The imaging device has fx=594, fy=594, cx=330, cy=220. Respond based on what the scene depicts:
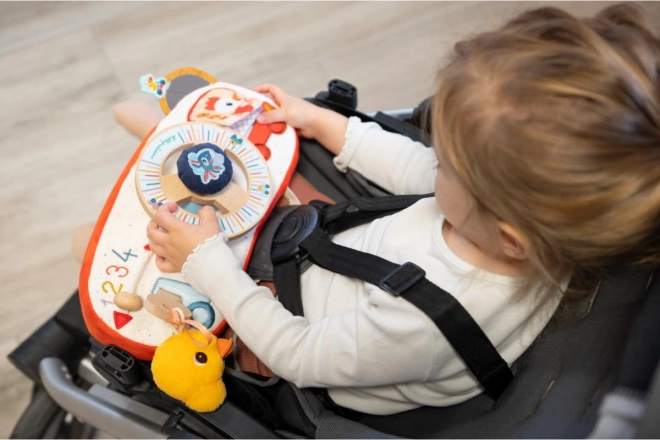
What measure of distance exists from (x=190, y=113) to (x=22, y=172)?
1.75 feet

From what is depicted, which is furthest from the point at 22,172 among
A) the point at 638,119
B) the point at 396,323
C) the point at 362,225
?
the point at 638,119

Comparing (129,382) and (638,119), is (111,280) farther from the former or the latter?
(638,119)

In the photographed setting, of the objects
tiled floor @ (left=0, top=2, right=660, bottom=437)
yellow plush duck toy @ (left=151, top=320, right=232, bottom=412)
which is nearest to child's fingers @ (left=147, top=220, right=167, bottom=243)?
yellow plush duck toy @ (left=151, top=320, right=232, bottom=412)

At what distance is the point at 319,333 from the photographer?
1.85 ft

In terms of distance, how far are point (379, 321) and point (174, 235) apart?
0.77 feet

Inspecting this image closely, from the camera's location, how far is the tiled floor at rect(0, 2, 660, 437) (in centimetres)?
106

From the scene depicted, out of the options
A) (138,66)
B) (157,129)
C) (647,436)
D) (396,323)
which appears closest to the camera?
(647,436)

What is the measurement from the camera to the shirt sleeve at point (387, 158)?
28.6 inches

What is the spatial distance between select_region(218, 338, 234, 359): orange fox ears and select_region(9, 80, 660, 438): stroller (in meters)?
0.03

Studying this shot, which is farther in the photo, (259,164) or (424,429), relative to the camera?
(259,164)

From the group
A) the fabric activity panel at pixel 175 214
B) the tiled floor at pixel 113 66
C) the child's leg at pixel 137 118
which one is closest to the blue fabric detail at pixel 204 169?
the fabric activity panel at pixel 175 214

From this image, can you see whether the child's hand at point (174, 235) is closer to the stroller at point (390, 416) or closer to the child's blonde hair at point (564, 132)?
the stroller at point (390, 416)

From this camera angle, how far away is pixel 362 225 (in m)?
0.70

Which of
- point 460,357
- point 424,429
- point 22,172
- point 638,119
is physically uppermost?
point 638,119
